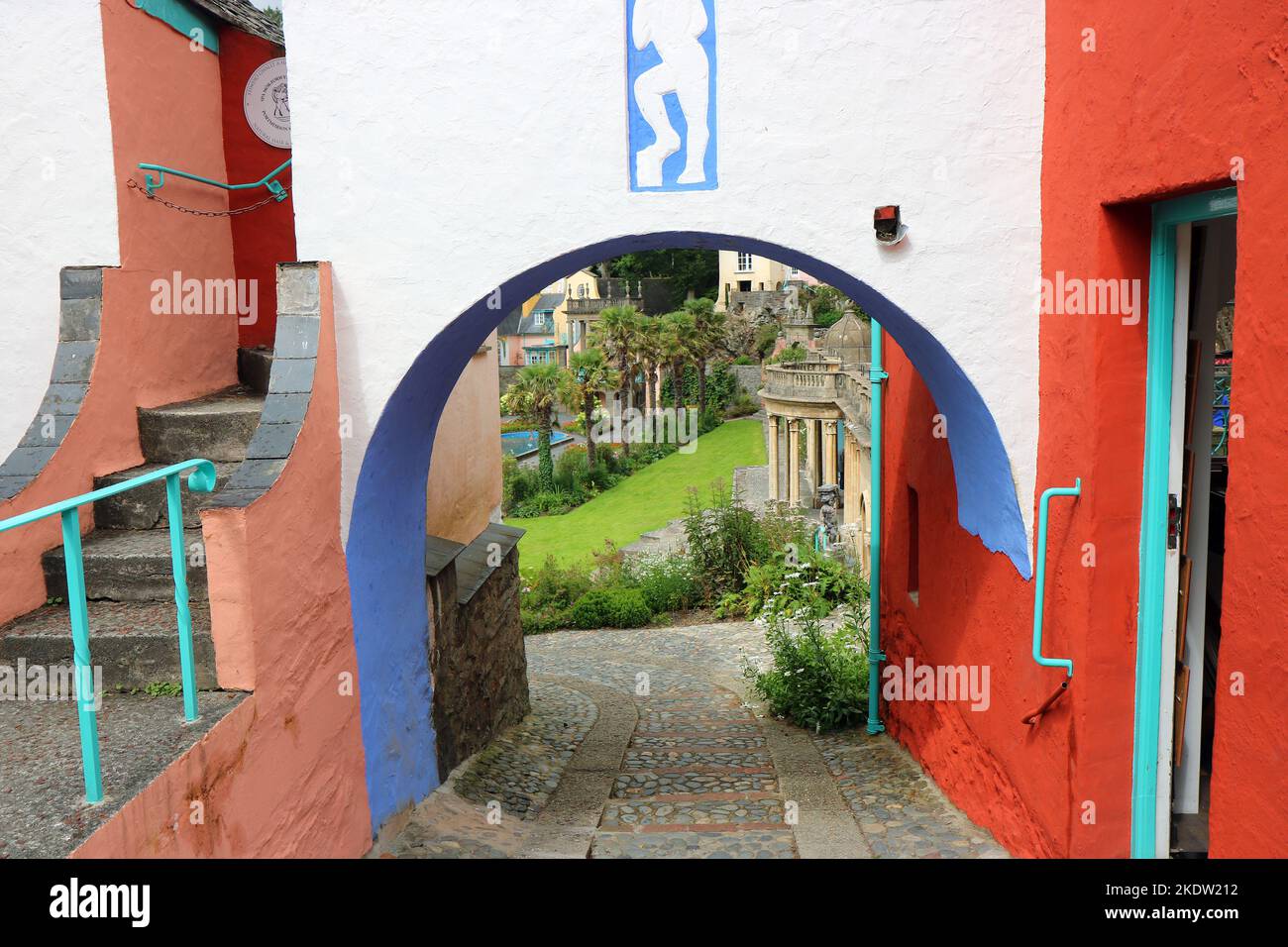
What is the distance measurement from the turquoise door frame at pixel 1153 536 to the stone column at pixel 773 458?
30295 mm

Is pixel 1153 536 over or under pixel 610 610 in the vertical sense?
→ over

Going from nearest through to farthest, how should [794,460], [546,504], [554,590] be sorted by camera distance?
[554,590], [794,460], [546,504]

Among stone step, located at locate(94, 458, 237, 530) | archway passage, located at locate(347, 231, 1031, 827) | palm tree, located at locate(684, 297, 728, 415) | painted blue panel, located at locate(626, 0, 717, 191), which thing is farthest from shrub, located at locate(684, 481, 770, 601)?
palm tree, located at locate(684, 297, 728, 415)

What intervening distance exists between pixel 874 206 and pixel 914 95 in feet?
1.92

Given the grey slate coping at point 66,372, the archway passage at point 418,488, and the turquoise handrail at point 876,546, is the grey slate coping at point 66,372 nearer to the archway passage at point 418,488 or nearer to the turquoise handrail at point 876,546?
the archway passage at point 418,488

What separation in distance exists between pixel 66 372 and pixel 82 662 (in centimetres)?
285

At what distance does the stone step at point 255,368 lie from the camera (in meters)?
6.86

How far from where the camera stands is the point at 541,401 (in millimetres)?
38844

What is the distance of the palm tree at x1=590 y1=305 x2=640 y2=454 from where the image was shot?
41344 millimetres

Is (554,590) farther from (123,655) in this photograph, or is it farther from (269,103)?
(123,655)

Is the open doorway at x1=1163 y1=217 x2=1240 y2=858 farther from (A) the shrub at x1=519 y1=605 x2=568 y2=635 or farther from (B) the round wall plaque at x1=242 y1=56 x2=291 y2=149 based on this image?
(A) the shrub at x1=519 y1=605 x2=568 y2=635

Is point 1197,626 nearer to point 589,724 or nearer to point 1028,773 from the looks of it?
point 1028,773

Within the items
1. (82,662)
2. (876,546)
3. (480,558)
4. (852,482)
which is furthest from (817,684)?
(852,482)

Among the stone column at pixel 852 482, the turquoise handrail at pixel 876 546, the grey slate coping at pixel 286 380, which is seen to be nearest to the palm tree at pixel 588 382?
the stone column at pixel 852 482
